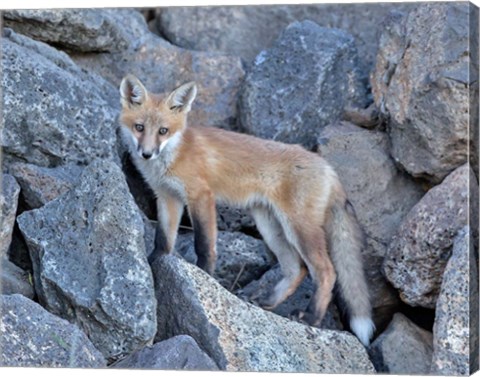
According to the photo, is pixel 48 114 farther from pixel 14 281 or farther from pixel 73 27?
pixel 14 281

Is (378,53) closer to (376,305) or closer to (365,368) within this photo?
(376,305)

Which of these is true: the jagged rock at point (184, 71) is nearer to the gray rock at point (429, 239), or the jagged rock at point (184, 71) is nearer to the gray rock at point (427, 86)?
the gray rock at point (427, 86)

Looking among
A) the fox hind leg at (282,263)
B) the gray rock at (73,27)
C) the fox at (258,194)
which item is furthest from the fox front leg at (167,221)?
the gray rock at (73,27)

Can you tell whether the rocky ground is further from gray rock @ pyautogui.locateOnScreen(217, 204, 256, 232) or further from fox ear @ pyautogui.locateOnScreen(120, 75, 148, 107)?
fox ear @ pyautogui.locateOnScreen(120, 75, 148, 107)

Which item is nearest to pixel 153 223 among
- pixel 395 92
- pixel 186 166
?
pixel 186 166

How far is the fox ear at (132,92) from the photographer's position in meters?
6.50

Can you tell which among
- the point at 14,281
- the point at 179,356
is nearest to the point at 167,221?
the point at 14,281

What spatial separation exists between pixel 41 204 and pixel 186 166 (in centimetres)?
94

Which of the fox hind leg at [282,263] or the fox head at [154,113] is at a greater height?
the fox head at [154,113]

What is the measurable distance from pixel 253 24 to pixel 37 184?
2.01 meters

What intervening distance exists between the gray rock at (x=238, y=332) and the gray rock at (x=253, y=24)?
2.15m

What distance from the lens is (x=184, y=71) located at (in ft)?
25.1

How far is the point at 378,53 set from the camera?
7043 mm

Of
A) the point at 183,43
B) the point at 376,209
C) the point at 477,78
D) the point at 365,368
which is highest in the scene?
the point at 477,78
